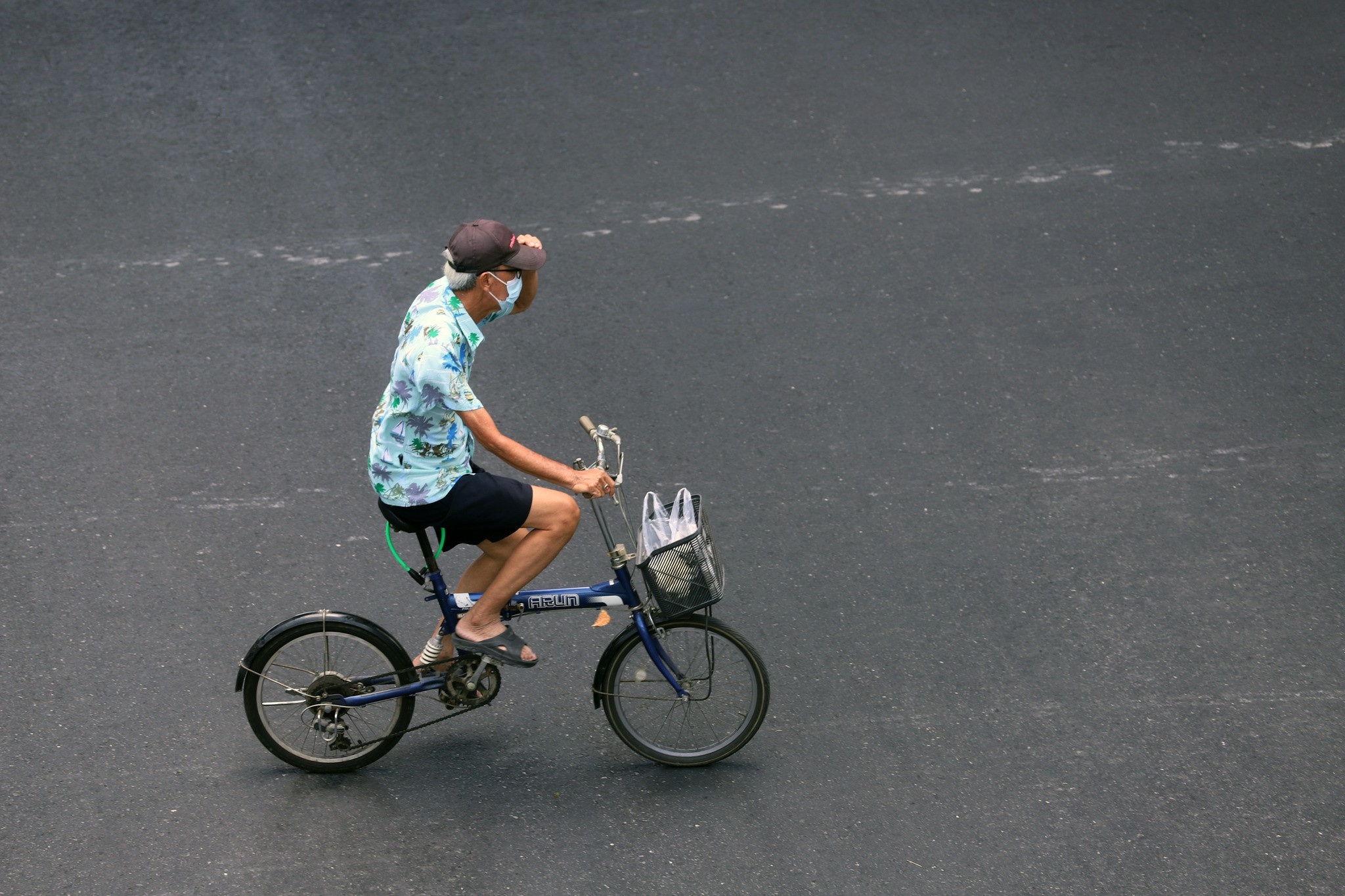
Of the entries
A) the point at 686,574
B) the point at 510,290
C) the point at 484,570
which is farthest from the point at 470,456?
the point at 686,574

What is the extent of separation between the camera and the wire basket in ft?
15.2

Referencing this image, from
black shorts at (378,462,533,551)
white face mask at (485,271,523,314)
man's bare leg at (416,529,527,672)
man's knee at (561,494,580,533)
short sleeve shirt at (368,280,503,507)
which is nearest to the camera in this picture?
short sleeve shirt at (368,280,503,507)

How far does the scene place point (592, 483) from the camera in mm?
4445

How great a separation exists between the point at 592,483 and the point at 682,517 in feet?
1.52

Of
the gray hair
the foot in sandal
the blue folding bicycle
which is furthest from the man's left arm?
the foot in sandal

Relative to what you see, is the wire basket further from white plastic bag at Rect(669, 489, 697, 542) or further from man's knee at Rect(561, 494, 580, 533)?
man's knee at Rect(561, 494, 580, 533)

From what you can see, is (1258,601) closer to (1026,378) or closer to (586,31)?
(1026,378)

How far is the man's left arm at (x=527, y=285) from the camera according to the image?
4.61 m

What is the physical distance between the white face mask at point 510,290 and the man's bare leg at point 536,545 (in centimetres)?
68

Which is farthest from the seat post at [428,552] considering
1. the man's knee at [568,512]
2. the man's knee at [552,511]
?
the man's knee at [568,512]

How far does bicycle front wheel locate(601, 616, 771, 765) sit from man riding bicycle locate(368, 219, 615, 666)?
0.41 metres

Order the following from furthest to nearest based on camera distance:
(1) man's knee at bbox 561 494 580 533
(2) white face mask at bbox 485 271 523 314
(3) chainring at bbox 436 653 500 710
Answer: (3) chainring at bbox 436 653 500 710, (1) man's knee at bbox 561 494 580 533, (2) white face mask at bbox 485 271 523 314

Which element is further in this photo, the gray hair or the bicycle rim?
the bicycle rim

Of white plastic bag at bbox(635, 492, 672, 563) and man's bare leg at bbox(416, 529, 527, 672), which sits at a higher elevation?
white plastic bag at bbox(635, 492, 672, 563)
